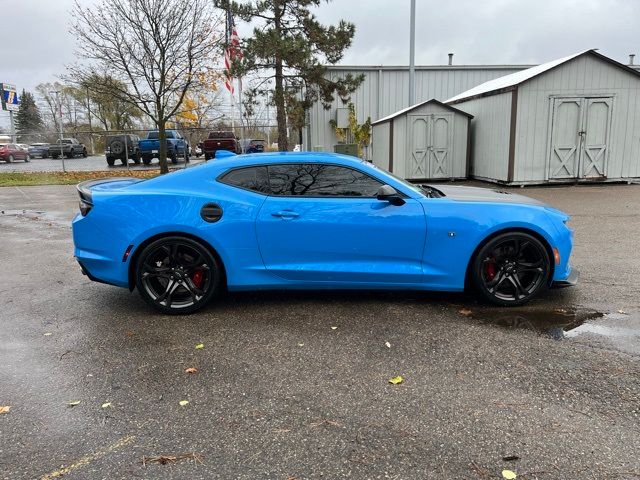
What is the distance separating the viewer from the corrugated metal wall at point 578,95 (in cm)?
1346

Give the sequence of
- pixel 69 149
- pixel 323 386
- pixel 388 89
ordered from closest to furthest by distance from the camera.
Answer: pixel 323 386 < pixel 388 89 < pixel 69 149

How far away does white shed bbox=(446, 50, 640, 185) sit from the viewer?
531 inches

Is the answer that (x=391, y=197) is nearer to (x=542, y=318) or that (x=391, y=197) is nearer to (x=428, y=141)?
(x=542, y=318)

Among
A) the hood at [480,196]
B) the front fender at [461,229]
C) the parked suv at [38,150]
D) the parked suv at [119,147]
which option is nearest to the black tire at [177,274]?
the front fender at [461,229]

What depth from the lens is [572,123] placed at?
13.8 meters

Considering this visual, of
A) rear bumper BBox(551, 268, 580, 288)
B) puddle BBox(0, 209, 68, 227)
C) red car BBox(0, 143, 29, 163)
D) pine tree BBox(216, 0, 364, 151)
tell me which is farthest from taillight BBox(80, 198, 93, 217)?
red car BBox(0, 143, 29, 163)

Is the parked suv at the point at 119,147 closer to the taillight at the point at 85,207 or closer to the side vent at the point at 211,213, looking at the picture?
the taillight at the point at 85,207

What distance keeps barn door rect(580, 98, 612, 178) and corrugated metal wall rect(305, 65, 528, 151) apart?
10375 mm

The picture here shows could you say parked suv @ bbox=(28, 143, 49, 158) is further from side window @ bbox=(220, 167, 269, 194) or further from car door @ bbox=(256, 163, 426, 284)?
car door @ bbox=(256, 163, 426, 284)

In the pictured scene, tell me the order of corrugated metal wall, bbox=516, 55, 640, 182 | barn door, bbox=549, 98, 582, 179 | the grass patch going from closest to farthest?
corrugated metal wall, bbox=516, 55, 640, 182 < barn door, bbox=549, 98, 582, 179 < the grass patch

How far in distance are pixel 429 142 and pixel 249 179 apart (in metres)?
12.6

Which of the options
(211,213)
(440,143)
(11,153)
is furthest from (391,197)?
(11,153)

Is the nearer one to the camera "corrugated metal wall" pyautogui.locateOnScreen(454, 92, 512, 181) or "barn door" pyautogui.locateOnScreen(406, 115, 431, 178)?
"corrugated metal wall" pyautogui.locateOnScreen(454, 92, 512, 181)

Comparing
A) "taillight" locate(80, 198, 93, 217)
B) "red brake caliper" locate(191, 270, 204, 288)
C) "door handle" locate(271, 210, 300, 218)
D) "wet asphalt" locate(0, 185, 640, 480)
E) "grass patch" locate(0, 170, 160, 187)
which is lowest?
"wet asphalt" locate(0, 185, 640, 480)
